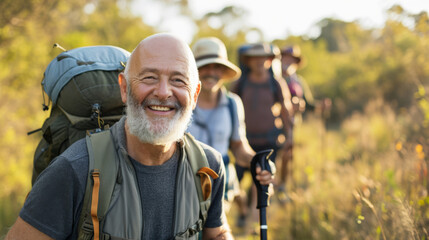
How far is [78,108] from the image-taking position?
209cm

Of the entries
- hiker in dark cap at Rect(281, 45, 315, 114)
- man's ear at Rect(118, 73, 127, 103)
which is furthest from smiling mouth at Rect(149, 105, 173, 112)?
hiker in dark cap at Rect(281, 45, 315, 114)

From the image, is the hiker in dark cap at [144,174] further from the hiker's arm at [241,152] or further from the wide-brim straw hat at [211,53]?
the wide-brim straw hat at [211,53]

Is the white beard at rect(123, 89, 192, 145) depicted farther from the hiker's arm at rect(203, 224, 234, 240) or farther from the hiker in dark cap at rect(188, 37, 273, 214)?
the hiker in dark cap at rect(188, 37, 273, 214)

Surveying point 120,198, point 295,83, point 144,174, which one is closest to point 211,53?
point 144,174

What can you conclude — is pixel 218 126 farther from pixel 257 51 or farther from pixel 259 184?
pixel 257 51

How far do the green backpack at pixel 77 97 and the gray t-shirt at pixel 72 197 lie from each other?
0.92ft

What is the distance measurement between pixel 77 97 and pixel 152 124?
45 cm

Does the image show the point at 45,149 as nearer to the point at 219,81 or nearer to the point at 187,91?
the point at 187,91

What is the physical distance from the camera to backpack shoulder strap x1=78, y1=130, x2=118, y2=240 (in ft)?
5.59

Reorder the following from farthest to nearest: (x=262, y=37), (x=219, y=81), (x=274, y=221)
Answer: (x=262, y=37), (x=274, y=221), (x=219, y=81)

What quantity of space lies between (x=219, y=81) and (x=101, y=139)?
6.97 ft

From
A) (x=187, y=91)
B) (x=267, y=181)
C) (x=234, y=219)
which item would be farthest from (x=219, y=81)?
(x=234, y=219)

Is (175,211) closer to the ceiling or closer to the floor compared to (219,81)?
closer to the floor

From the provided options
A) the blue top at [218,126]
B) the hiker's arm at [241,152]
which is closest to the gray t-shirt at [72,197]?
the blue top at [218,126]
